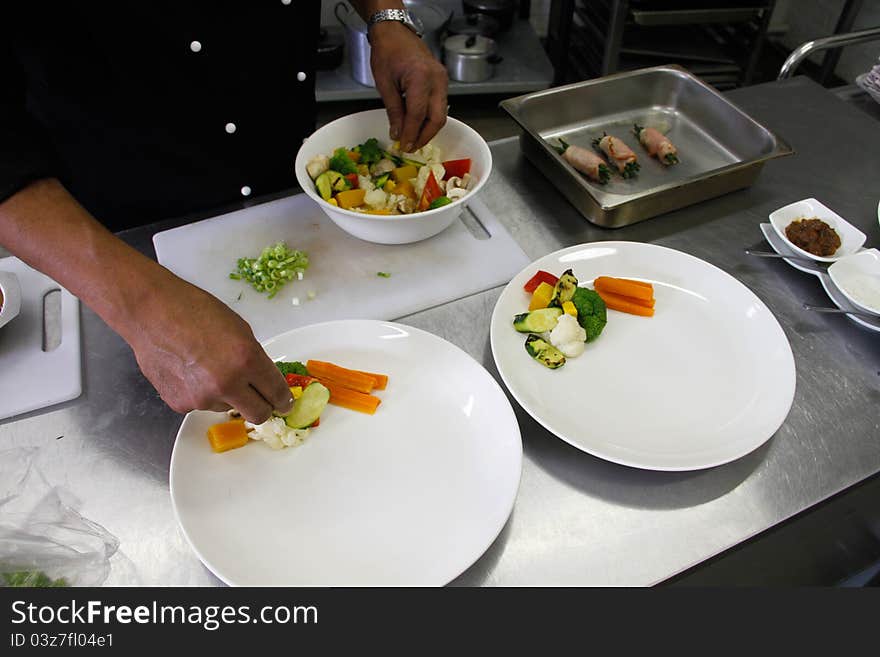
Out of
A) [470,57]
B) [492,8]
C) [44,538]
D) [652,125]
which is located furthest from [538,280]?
[492,8]

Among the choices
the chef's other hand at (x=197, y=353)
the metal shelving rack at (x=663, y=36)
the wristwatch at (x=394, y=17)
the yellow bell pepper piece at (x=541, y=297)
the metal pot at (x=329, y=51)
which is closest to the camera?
the chef's other hand at (x=197, y=353)

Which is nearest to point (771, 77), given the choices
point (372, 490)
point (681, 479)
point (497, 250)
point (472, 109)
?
point (472, 109)

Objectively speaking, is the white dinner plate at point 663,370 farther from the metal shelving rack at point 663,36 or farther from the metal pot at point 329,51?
the metal pot at point 329,51

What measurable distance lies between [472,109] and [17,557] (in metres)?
3.07

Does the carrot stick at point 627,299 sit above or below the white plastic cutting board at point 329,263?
above

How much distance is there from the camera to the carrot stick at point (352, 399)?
103 centimetres

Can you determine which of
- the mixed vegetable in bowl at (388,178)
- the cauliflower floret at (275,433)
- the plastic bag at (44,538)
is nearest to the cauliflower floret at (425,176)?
the mixed vegetable in bowl at (388,178)

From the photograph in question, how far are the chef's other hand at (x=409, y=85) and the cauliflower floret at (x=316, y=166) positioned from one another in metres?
0.15

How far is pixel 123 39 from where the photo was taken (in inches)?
45.5

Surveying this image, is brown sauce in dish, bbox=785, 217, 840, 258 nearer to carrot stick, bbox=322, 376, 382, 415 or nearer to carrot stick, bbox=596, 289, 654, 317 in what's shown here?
carrot stick, bbox=596, 289, 654, 317

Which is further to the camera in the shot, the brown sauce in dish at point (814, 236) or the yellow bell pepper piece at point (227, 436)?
the brown sauce in dish at point (814, 236)

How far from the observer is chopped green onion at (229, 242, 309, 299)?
123cm

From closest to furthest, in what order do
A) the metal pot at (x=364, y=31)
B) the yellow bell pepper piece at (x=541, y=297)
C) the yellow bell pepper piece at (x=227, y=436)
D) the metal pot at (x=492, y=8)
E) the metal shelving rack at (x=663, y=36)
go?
the yellow bell pepper piece at (x=227, y=436)
the yellow bell pepper piece at (x=541, y=297)
the metal shelving rack at (x=663, y=36)
the metal pot at (x=364, y=31)
the metal pot at (x=492, y=8)

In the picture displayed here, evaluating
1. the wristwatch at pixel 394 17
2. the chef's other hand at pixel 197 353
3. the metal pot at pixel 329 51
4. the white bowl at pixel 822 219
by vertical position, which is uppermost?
the wristwatch at pixel 394 17
